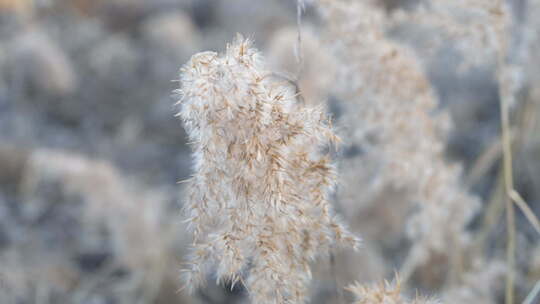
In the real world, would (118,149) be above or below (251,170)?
above

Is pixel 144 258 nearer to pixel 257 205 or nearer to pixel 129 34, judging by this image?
pixel 257 205

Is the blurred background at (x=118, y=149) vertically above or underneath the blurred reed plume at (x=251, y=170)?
above

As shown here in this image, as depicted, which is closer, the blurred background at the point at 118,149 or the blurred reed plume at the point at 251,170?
A: the blurred reed plume at the point at 251,170

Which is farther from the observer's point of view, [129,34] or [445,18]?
[129,34]

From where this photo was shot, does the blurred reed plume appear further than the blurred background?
No

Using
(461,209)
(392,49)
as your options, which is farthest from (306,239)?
(461,209)
